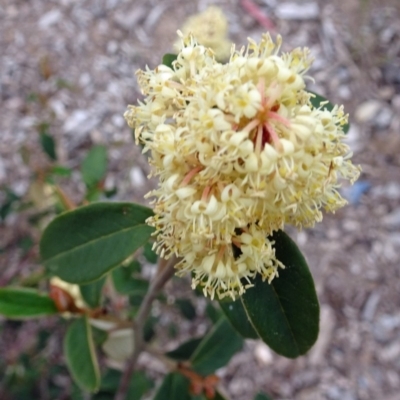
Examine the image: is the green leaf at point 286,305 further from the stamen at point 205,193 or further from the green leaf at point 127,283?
the green leaf at point 127,283

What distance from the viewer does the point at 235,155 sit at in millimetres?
787

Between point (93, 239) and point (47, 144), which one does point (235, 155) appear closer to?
point (93, 239)

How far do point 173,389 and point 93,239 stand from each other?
605mm

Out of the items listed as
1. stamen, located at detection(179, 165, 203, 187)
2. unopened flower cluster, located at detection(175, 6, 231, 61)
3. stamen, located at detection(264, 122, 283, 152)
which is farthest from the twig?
unopened flower cluster, located at detection(175, 6, 231, 61)

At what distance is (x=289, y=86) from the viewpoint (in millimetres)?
839

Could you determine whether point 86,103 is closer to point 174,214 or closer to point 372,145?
point 372,145

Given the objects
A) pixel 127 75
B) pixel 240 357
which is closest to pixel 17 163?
pixel 127 75

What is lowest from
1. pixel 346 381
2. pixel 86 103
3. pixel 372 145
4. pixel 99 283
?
pixel 346 381

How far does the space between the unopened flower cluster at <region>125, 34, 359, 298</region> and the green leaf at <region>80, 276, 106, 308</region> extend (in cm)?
62

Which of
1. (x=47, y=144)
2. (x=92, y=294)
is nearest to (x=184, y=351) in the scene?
(x=92, y=294)

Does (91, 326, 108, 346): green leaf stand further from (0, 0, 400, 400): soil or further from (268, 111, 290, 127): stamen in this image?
(268, 111, 290, 127): stamen

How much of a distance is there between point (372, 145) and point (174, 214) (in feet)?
7.36

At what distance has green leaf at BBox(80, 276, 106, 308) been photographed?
4.83 feet

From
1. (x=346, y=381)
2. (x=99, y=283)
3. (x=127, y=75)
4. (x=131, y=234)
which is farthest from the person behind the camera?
(x=127, y=75)
